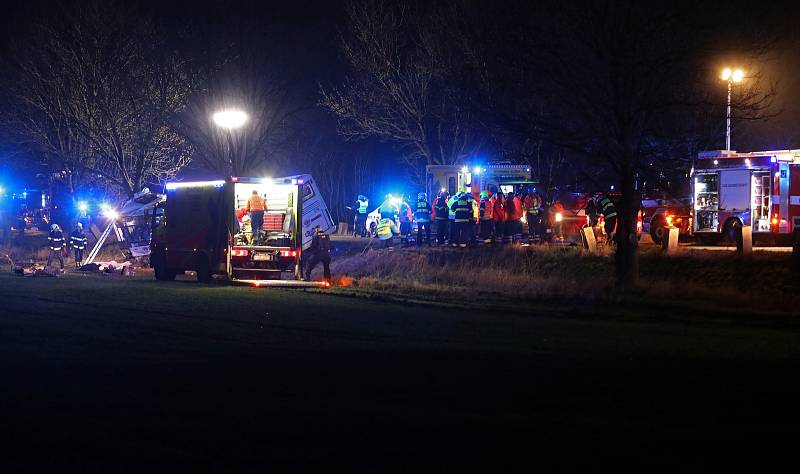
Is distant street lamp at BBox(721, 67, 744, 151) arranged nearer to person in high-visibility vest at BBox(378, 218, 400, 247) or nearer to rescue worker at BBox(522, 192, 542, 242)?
rescue worker at BBox(522, 192, 542, 242)

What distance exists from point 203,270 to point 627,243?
12.1m

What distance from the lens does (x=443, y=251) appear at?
29766 mm

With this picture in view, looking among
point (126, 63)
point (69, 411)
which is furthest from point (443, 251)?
point (69, 411)

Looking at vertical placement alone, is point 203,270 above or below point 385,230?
below

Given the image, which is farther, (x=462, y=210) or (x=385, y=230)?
(x=385, y=230)

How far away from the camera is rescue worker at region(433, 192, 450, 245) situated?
3189 cm

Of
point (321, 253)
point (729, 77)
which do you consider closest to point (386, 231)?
point (321, 253)

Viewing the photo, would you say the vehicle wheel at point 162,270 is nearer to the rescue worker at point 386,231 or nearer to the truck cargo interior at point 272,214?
the truck cargo interior at point 272,214

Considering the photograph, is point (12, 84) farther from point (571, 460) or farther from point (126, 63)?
point (571, 460)

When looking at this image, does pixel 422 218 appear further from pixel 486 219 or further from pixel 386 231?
pixel 386 231

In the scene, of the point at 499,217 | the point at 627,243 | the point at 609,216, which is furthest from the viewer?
the point at 499,217

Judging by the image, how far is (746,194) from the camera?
30.0m

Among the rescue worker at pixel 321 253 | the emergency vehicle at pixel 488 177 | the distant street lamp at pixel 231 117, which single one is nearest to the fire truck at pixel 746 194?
the emergency vehicle at pixel 488 177

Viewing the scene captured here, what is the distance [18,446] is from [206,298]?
13631mm
